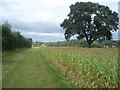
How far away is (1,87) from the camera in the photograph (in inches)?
366

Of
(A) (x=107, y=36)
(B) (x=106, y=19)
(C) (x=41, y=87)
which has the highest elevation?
(B) (x=106, y=19)

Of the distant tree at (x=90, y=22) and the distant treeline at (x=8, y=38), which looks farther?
the distant tree at (x=90, y=22)

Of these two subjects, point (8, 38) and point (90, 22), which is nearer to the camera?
point (8, 38)

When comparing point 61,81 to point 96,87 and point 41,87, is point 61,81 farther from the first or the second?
point 96,87

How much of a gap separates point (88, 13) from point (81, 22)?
249cm

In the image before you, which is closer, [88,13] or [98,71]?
[98,71]

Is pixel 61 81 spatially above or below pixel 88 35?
below

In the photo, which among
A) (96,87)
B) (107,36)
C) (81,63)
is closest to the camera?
(96,87)

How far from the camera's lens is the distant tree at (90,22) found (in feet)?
152

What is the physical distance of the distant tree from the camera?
46.2 m

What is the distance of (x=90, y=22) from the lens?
156ft

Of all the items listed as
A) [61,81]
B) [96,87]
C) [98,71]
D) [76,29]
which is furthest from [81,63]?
[76,29]

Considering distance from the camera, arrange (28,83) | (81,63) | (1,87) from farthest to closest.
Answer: (81,63), (28,83), (1,87)

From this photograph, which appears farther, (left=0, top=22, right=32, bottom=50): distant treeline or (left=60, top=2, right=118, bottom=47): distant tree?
(left=60, top=2, right=118, bottom=47): distant tree
